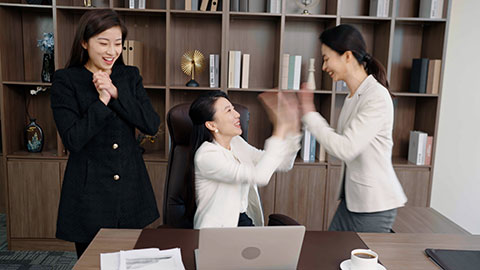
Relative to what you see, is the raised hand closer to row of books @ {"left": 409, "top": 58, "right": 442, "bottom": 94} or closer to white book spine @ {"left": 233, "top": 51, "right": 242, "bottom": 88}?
white book spine @ {"left": 233, "top": 51, "right": 242, "bottom": 88}

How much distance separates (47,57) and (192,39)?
107 cm

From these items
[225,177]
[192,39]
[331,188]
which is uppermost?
[192,39]

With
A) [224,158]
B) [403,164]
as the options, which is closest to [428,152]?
[403,164]

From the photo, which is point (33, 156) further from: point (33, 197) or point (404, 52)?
point (404, 52)

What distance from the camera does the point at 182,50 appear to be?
3391 mm

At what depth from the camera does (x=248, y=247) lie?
118cm

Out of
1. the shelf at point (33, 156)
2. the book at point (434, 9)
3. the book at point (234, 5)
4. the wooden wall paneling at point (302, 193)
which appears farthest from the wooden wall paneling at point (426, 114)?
the shelf at point (33, 156)

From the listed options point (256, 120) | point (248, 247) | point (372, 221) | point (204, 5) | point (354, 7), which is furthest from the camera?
point (256, 120)

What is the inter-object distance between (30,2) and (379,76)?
2.52 metres

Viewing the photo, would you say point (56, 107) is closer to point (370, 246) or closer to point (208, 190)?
point (208, 190)

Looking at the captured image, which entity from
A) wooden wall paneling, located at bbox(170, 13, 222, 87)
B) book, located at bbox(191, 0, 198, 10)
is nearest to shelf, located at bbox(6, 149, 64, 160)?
wooden wall paneling, located at bbox(170, 13, 222, 87)

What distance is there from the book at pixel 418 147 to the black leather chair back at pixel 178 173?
6.61 ft

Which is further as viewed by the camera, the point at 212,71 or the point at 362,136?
the point at 212,71

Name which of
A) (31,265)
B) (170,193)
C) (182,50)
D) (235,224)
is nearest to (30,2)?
(182,50)
